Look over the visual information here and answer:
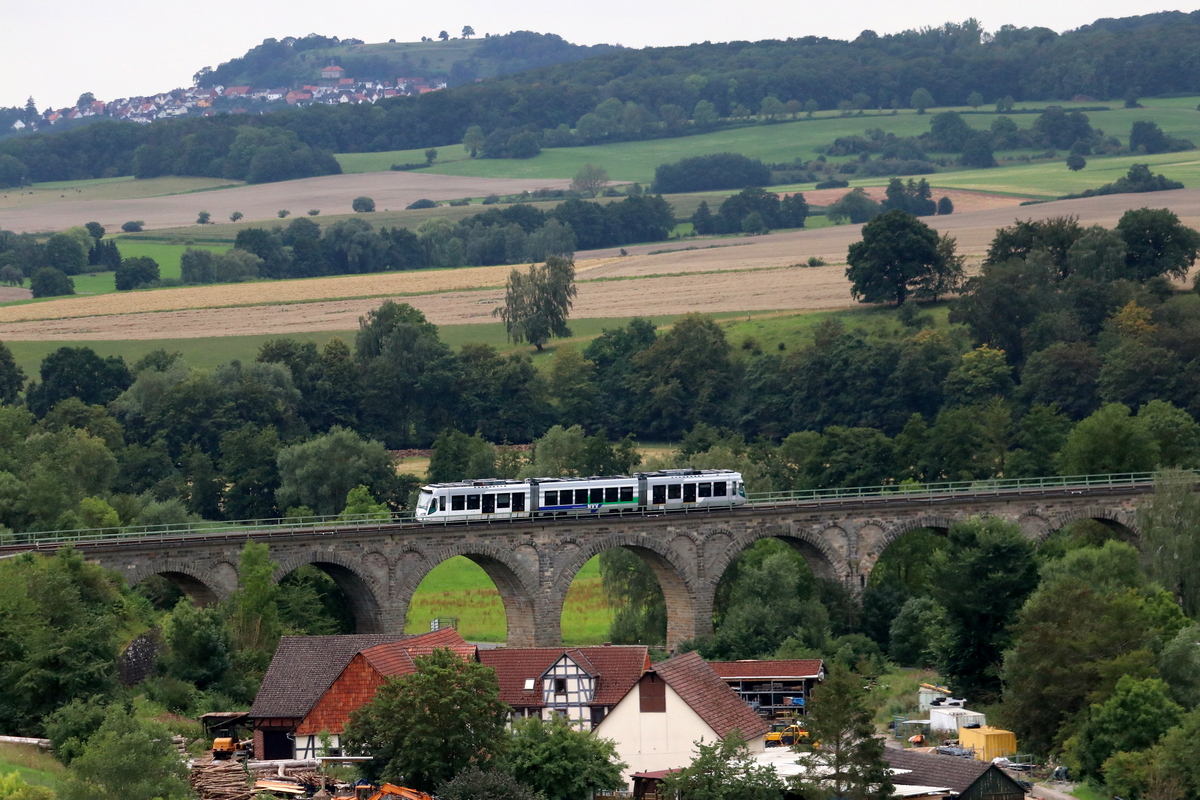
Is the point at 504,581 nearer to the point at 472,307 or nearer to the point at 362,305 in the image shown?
the point at 472,307

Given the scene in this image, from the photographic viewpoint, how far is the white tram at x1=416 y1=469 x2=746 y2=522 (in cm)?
9619

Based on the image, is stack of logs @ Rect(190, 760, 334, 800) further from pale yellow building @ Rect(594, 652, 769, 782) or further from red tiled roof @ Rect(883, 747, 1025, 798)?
red tiled roof @ Rect(883, 747, 1025, 798)

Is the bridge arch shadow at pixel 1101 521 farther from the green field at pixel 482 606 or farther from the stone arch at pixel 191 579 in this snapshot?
the stone arch at pixel 191 579

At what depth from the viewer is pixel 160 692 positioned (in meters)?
78.4

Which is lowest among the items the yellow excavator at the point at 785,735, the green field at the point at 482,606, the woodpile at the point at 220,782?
the green field at the point at 482,606

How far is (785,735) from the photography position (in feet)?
252

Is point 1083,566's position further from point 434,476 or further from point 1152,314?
point 1152,314

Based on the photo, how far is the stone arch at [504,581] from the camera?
9488 cm

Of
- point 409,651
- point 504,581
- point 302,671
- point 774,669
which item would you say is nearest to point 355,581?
point 504,581

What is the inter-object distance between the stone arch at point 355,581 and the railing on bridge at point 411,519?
1258 millimetres

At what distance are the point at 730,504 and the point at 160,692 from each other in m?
35.0

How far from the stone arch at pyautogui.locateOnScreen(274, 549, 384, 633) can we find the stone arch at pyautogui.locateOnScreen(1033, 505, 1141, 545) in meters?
36.7

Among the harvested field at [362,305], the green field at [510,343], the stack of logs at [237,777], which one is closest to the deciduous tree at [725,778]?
the stack of logs at [237,777]

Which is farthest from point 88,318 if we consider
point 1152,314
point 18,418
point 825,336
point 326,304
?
point 1152,314
